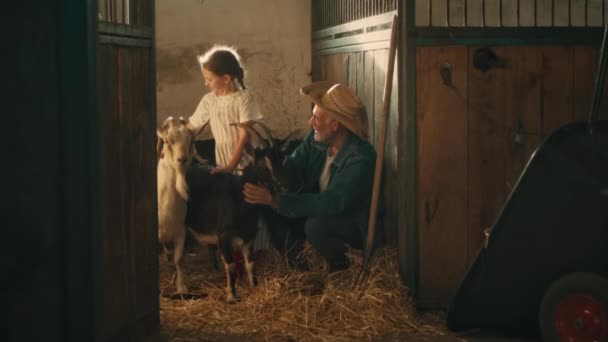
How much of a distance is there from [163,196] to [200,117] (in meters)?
1.06

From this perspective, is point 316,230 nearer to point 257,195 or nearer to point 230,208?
point 257,195

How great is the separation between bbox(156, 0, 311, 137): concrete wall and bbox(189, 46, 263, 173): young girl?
1.97 m

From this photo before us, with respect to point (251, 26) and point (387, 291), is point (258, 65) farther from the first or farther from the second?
point (387, 291)

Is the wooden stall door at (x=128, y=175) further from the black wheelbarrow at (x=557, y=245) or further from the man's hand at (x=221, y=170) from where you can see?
the black wheelbarrow at (x=557, y=245)

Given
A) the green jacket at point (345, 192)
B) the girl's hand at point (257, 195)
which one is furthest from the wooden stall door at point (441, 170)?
the girl's hand at point (257, 195)

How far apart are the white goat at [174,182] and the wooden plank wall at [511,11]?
171 centimetres

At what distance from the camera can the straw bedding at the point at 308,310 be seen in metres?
6.38

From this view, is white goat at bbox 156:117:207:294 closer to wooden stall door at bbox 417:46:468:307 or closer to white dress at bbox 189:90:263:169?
white dress at bbox 189:90:263:169

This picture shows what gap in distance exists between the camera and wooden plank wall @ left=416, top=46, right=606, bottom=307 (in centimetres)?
663

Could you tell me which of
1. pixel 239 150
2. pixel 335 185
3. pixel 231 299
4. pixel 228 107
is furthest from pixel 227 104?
pixel 231 299

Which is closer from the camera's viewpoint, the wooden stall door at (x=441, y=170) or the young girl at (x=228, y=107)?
the wooden stall door at (x=441, y=170)

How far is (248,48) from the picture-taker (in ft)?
33.2

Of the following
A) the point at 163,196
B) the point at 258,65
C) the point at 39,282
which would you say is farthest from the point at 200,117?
the point at 39,282

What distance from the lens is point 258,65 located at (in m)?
10.1
